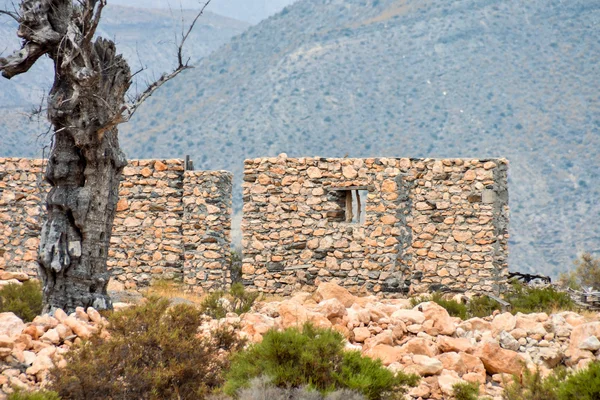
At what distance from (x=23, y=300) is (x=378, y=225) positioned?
6.73 metres

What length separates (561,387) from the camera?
727cm

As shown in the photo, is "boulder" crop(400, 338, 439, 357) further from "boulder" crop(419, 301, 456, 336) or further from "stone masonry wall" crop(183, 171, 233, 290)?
"stone masonry wall" crop(183, 171, 233, 290)

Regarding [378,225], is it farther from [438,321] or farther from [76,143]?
[76,143]

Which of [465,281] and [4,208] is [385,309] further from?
[4,208]

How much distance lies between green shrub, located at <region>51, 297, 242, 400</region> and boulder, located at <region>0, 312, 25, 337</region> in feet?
3.23

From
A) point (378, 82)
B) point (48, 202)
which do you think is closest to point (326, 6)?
point (378, 82)

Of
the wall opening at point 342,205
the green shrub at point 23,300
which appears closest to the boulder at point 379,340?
the green shrub at point 23,300

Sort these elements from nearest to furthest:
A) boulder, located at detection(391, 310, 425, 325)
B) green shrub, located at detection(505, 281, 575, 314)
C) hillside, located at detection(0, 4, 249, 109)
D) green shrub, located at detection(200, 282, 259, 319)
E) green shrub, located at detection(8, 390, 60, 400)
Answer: green shrub, located at detection(8, 390, 60, 400)
boulder, located at detection(391, 310, 425, 325)
green shrub, located at detection(200, 282, 259, 319)
green shrub, located at detection(505, 281, 575, 314)
hillside, located at detection(0, 4, 249, 109)

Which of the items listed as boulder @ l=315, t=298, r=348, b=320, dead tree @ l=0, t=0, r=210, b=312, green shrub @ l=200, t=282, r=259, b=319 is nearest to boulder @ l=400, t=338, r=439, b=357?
boulder @ l=315, t=298, r=348, b=320

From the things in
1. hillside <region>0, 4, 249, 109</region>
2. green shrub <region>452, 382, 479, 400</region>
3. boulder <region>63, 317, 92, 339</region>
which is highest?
hillside <region>0, 4, 249, 109</region>

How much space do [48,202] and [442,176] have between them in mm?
7310

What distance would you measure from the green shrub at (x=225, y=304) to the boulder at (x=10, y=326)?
6.85 feet

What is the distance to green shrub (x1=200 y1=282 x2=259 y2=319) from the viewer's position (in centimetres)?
1048

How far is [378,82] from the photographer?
57.0 metres
